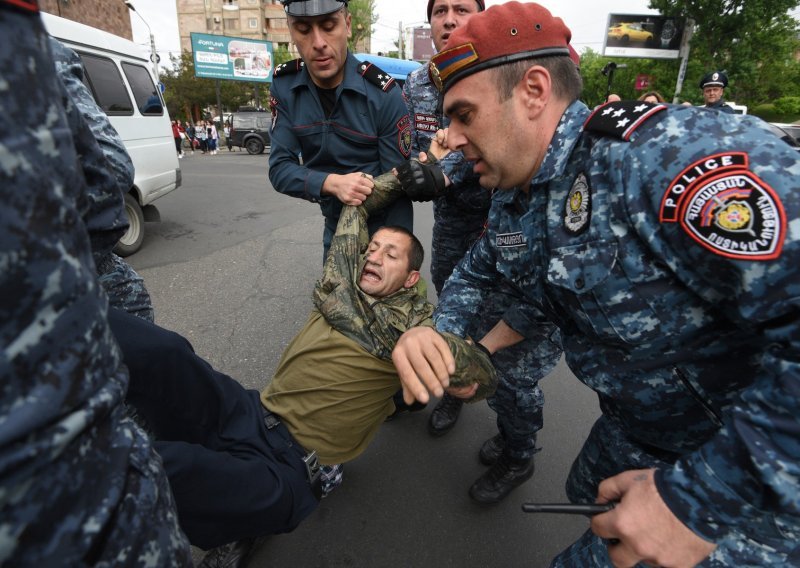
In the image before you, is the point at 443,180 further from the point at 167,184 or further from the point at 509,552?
the point at 167,184

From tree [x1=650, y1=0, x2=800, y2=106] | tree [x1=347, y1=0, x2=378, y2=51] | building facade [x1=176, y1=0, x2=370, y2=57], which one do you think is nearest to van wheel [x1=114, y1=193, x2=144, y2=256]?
tree [x1=650, y1=0, x2=800, y2=106]

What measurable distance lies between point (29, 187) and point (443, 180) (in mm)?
1586

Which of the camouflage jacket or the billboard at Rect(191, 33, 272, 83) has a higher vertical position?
the billboard at Rect(191, 33, 272, 83)

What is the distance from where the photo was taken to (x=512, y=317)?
5.59 ft

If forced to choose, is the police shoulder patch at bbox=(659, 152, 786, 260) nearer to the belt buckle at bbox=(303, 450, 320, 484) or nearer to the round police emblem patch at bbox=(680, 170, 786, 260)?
the round police emblem patch at bbox=(680, 170, 786, 260)

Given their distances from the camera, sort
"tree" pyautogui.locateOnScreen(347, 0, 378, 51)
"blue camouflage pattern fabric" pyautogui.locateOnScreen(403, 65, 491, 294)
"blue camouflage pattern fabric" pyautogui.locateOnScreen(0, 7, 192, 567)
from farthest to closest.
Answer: "tree" pyautogui.locateOnScreen(347, 0, 378, 51), "blue camouflage pattern fabric" pyautogui.locateOnScreen(403, 65, 491, 294), "blue camouflage pattern fabric" pyautogui.locateOnScreen(0, 7, 192, 567)

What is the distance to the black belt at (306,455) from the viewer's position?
148 cm

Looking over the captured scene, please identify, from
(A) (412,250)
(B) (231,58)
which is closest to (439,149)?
(A) (412,250)

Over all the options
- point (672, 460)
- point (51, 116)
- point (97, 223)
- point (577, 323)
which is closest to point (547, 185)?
point (577, 323)

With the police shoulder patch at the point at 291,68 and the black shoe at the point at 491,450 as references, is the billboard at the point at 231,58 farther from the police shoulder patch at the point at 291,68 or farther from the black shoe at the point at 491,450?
the black shoe at the point at 491,450

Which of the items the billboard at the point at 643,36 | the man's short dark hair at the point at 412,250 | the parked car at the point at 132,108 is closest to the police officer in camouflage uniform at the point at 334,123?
the man's short dark hair at the point at 412,250

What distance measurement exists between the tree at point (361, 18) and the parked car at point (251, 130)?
18287 millimetres

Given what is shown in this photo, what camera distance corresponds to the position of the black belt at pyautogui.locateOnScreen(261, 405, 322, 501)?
148 cm

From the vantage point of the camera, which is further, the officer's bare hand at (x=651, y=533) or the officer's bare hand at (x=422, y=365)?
the officer's bare hand at (x=422, y=365)
